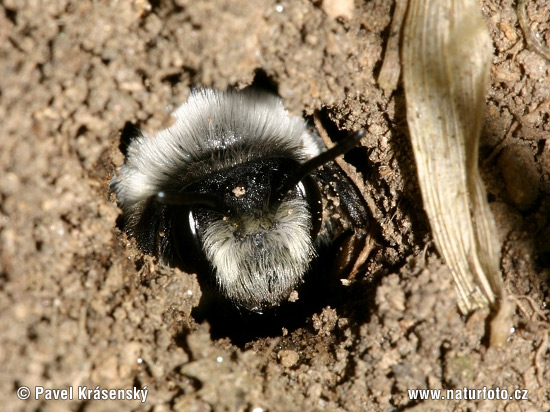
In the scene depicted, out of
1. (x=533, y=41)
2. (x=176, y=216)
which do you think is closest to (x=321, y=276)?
(x=176, y=216)

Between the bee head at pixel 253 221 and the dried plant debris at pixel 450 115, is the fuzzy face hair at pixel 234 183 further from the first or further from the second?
the dried plant debris at pixel 450 115

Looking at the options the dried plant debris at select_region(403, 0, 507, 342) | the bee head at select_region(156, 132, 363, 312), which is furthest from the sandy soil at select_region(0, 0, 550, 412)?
the bee head at select_region(156, 132, 363, 312)

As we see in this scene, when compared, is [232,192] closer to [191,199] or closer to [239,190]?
[239,190]

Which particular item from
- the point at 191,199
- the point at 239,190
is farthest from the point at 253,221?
the point at 191,199

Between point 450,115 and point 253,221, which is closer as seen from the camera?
point 450,115

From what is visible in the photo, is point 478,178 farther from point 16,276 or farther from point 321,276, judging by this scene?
point 16,276

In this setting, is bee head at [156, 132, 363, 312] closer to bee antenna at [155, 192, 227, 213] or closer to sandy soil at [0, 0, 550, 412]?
bee antenna at [155, 192, 227, 213]
